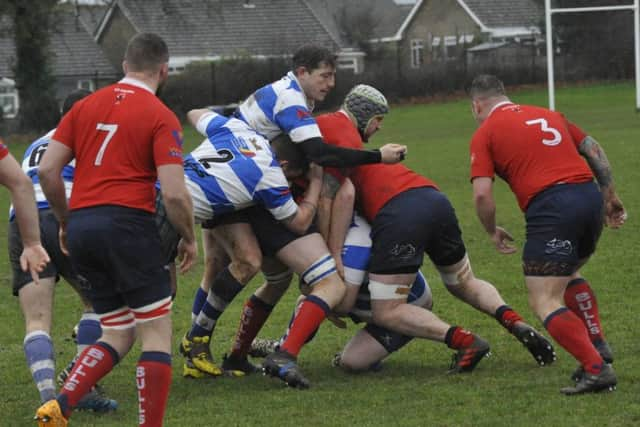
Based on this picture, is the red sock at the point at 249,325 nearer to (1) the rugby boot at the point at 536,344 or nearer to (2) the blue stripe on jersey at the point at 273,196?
(2) the blue stripe on jersey at the point at 273,196

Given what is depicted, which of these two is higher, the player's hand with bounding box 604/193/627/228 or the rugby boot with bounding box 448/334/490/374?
the player's hand with bounding box 604/193/627/228

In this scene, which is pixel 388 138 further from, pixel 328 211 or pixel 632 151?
pixel 328 211

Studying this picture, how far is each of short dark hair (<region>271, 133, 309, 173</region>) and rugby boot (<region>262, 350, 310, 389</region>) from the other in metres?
1.20

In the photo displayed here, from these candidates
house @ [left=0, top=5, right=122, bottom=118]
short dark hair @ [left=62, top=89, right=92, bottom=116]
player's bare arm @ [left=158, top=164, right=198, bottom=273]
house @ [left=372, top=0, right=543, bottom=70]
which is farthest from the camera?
house @ [left=372, top=0, right=543, bottom=70]

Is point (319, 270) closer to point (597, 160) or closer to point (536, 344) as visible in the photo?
point (536, 344)

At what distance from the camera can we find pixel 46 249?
6707 millimetres

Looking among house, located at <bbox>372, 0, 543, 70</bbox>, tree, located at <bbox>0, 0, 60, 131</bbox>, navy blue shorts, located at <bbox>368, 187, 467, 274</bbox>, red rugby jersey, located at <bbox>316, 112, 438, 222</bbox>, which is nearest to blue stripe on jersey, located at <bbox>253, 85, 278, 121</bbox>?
red rugby jersey, located at <bbox>316, 112, 438, 222</bbox>

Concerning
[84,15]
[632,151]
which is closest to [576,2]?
[632,151]

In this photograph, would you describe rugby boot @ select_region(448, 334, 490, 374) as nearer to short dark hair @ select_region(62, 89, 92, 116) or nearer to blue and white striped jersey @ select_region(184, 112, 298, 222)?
blue and white striped jersey @ select_region(184, 112, 298, 222)

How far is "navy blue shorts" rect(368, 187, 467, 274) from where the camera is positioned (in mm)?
7086

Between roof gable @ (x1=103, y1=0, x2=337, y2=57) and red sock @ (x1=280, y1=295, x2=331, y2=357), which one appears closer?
red sock @ (x1=280, y1=295, x2=331, y2=357)

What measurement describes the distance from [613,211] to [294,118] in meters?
1.96

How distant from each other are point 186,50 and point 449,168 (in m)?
41.9

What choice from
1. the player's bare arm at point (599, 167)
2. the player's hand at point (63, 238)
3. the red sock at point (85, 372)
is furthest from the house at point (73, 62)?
the red sock at point (85, 372)
